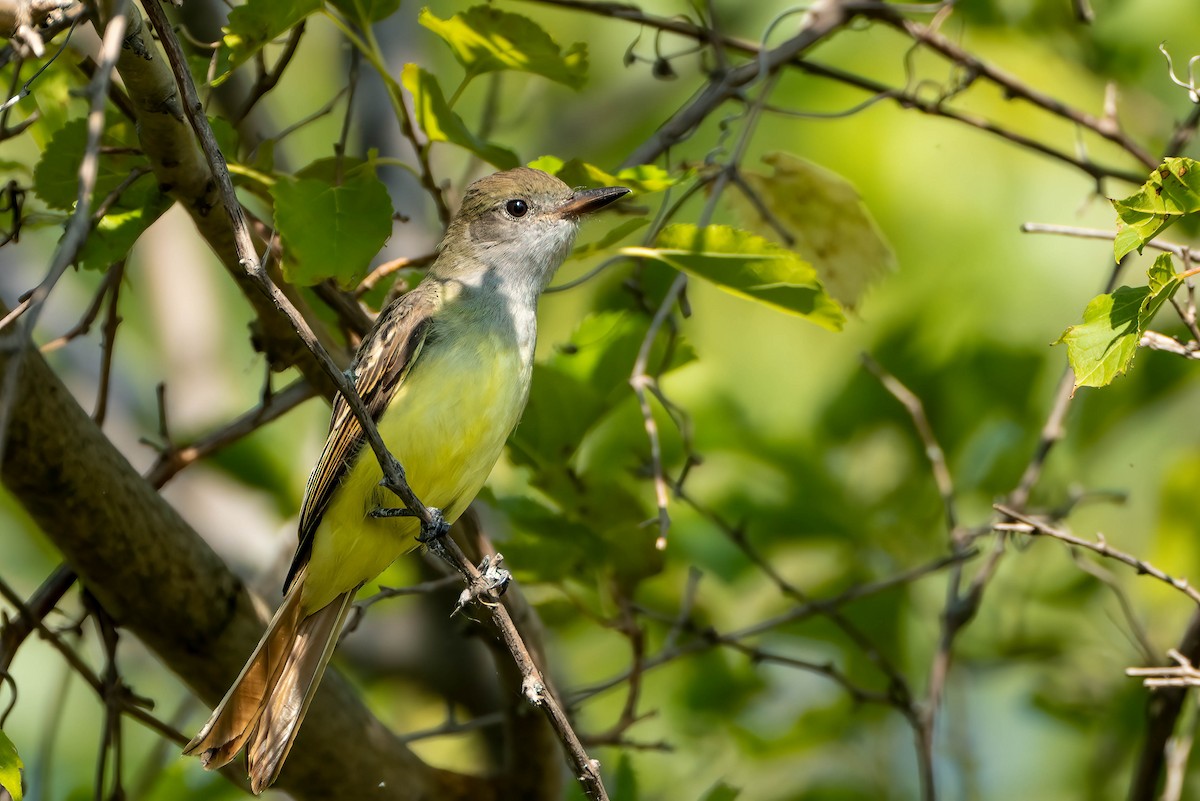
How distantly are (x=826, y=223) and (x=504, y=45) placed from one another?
1.37 m

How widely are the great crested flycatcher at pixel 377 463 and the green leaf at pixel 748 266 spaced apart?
0.59 meters

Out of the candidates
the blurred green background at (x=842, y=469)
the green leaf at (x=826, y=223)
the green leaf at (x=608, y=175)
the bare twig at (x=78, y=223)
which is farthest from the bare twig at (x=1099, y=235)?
the bare twig at (x=78, y=223)

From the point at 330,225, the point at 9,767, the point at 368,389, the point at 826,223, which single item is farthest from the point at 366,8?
the point at 9,767

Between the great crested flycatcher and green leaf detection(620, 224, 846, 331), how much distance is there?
589mm

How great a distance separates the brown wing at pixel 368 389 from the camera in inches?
144

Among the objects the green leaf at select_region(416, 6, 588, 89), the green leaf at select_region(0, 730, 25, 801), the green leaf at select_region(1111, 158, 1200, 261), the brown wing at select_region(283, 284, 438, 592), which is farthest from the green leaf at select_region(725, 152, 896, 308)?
the green leaf at select_region(0, 730, 25, 801)

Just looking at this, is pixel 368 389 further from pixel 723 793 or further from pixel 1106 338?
pixel 1106 338

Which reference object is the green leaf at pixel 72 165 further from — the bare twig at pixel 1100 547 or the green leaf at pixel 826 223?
the bare twig at pixel 1100 547

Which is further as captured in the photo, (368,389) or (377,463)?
(368,389)

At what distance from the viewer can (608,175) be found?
3328 mm

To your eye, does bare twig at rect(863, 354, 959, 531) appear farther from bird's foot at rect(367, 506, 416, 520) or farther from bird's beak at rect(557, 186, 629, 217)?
bird's foot at rect(367, 506, 416, 520)

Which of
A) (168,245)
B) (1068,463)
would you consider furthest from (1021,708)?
(168,245)

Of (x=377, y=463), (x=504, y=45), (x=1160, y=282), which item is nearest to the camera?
(x=1160, y=282)

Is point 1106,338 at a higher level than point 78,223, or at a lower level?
higher
